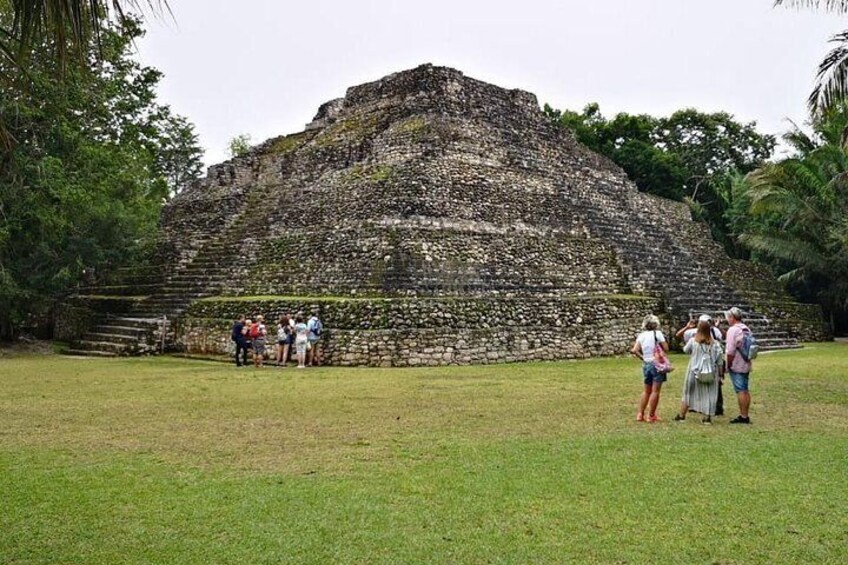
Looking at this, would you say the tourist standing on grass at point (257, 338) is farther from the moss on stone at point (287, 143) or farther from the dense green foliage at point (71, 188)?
the moss on stone at point (287, 143)

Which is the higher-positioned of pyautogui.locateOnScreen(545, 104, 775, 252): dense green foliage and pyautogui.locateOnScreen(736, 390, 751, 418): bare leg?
pyautogui.locateOnScreen(545, 104, 775, 252): dense green foliage

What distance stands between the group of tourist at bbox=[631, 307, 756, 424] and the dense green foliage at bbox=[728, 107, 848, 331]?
67.0ft

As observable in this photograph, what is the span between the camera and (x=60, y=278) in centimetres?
1873

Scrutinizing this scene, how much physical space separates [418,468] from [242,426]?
2.91 meters

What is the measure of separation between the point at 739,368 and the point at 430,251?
8.79 metres

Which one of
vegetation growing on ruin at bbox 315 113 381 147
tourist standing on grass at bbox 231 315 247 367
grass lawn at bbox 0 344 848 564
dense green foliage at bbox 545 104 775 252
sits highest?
dense green foliage at bbox 545 104 775 252

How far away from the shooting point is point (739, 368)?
8.73 m

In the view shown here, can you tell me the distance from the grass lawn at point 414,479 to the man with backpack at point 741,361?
31 centimetres

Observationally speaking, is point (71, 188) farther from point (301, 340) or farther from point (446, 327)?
point (446, 327)

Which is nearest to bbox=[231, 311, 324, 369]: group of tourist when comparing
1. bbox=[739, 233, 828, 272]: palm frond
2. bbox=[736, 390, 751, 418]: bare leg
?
bbox=[736, 390, 751, 418]: bare leg

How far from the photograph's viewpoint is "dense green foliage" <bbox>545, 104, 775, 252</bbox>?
1529 inches

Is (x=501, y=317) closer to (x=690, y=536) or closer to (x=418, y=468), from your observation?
(x=418, y=468)

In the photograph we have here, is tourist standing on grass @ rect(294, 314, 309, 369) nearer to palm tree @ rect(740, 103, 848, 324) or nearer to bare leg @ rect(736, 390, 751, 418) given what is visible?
bare leg @ rect(736, 390, 751, 418)

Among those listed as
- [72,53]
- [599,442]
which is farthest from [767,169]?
[72,53]
